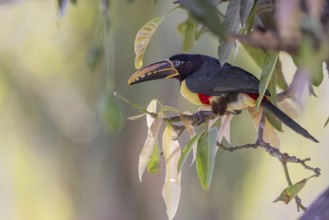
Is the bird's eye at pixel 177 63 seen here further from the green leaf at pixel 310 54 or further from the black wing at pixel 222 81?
the green leaf at pixel 310 54

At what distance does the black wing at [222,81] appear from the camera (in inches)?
69.4

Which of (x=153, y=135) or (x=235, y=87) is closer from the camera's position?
(x=153, y=135)

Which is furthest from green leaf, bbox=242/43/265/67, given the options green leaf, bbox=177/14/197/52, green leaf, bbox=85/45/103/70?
green leaf, bbox=85/45/103/70

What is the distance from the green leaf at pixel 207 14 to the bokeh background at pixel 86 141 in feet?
10.5

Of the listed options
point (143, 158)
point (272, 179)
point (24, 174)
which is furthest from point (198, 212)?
point (143, 158)

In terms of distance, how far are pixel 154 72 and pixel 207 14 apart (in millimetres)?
1105

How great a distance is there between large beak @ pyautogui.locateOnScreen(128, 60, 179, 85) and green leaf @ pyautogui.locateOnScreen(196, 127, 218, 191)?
506 millimetres

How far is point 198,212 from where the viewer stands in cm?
489

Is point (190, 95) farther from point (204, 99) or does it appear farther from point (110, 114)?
point (110, 114)

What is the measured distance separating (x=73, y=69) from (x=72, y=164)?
705mm

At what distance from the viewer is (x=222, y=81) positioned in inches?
72.7

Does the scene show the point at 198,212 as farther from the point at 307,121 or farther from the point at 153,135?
the point at 153,135

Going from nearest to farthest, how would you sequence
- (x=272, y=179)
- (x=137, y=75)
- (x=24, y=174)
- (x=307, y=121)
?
1. (x=137, y=75)
2. (x=307, y=121)
3. (x=272, y=179)
4. (x=24, y=174)

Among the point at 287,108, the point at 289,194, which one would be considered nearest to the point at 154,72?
the point at 287,108
